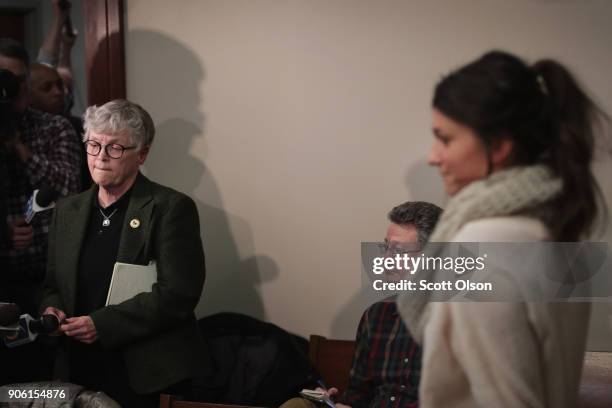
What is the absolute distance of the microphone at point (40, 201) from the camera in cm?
228

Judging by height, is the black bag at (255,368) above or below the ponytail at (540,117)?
below

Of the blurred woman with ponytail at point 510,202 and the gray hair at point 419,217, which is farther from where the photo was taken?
the gray hair at point 419,217

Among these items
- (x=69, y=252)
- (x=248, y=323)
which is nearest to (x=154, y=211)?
(x=69, y=252)

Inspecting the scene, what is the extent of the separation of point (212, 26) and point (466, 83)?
1.88 m

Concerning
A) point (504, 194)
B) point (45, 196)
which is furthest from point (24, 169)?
point (504, 194)

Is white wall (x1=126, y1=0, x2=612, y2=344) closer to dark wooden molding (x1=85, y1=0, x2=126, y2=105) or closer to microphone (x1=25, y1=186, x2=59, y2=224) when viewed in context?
dark wooden molding (x1=85, y1=0, x2=126, y2=105)

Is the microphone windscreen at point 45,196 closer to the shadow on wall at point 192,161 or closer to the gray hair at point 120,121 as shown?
the gray hair at point 120,121

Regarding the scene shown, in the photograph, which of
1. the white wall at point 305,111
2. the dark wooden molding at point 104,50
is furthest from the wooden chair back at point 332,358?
the dark wooden molding at point 104,50

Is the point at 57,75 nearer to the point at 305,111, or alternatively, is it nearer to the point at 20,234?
the point at 20,234

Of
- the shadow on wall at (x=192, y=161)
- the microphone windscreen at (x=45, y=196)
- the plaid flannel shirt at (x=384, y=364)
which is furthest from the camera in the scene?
the shadow on wall at (x=192, y=161)

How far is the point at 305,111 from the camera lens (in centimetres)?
271

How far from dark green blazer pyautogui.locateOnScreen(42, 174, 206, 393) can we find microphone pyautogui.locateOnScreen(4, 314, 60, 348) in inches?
2.8

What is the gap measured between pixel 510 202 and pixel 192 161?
6.38 feet

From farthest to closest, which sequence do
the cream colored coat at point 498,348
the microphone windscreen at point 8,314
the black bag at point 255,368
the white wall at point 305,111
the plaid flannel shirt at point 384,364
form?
the white wall at point 305,111 → the black bag at point 255,368 → the microphone windscreen at point 8,314 → the plaid flannel shirt at point 384,364 → the cream colored coat at point 498,348
